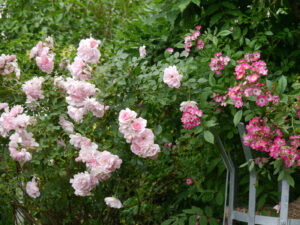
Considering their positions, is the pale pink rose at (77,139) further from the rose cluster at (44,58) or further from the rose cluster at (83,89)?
the rose cluster at (44,58)

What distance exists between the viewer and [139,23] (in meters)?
3.26

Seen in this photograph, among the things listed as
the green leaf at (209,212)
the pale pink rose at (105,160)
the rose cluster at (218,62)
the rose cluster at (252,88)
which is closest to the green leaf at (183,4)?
the rose cluster at (218,62)

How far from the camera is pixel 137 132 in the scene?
1902mm

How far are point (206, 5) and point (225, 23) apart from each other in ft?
0.55

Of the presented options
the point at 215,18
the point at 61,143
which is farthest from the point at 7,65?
the point at 215,18

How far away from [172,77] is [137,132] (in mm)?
345

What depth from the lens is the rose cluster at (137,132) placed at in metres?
1.88

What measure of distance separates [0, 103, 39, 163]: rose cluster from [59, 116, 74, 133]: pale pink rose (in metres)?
0.17

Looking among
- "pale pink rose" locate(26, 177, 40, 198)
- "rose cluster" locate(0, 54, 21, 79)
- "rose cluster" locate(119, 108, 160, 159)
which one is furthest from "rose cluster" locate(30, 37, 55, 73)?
"rose cluster" locate(119, 108, 160, 159)

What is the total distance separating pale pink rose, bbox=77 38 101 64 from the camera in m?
2.17

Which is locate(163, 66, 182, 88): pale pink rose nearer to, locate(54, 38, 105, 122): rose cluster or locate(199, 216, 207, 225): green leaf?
locate(54, 38, 105, 122): rose cluster

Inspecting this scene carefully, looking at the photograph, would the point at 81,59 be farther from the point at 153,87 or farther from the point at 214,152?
the point at 214,152

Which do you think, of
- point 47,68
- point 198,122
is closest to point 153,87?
point 198,122

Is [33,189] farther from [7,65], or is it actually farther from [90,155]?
[7,65]
